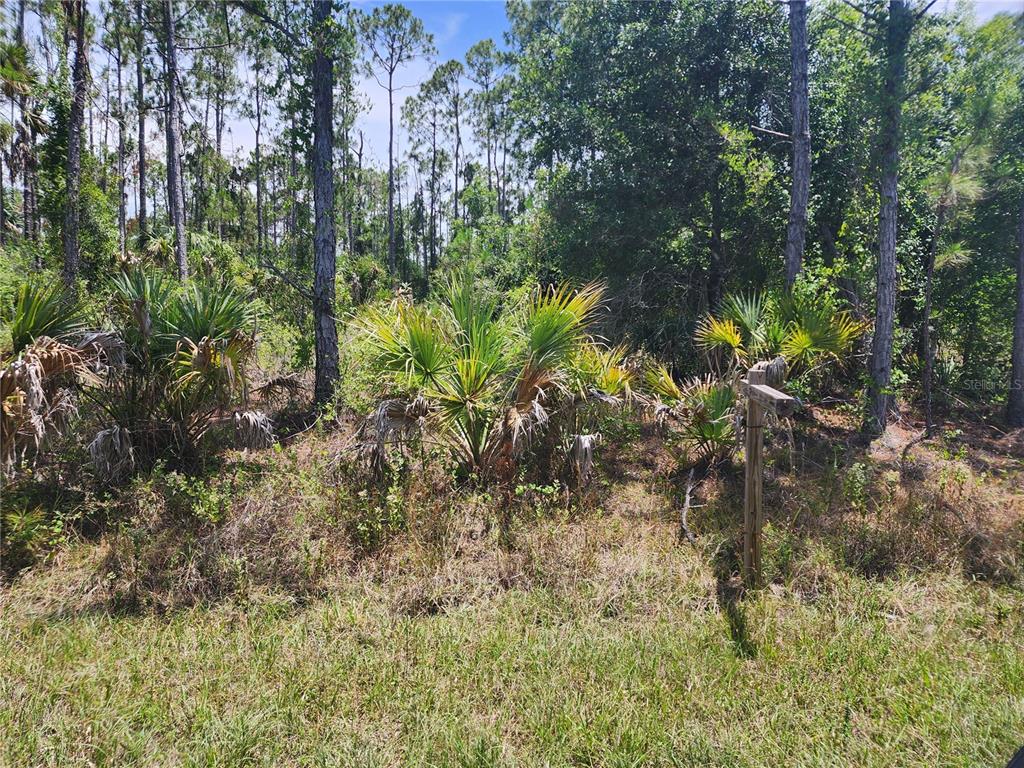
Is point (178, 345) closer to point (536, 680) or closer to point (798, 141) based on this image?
point (536, 680)

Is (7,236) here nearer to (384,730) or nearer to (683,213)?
(683,213)

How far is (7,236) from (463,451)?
2877 centimetres

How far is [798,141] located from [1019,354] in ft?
17.4

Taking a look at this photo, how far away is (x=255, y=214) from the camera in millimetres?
28828

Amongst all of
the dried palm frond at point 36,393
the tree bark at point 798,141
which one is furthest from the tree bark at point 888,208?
the dried palm frond at point 36,393

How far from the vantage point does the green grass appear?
266cm

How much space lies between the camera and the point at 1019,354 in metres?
9.02

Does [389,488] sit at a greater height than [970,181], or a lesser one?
lesser

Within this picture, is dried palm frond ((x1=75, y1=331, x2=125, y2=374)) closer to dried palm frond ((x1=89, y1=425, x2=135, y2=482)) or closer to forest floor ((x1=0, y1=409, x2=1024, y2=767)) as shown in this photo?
dried palm frond ((x1=89, y1=425, x2=135, y2=482))

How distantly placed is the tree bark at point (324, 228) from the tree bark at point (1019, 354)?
1052cm

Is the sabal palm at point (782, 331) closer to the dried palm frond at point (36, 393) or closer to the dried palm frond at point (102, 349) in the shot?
the dried palm frond at point (102, 349)

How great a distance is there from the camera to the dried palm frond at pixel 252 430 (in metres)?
4.98

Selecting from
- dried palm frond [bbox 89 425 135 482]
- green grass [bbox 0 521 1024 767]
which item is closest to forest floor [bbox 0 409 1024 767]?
green grass [bbox 0 521 1024 767]

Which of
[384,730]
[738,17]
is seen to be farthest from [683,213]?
[384,730]
